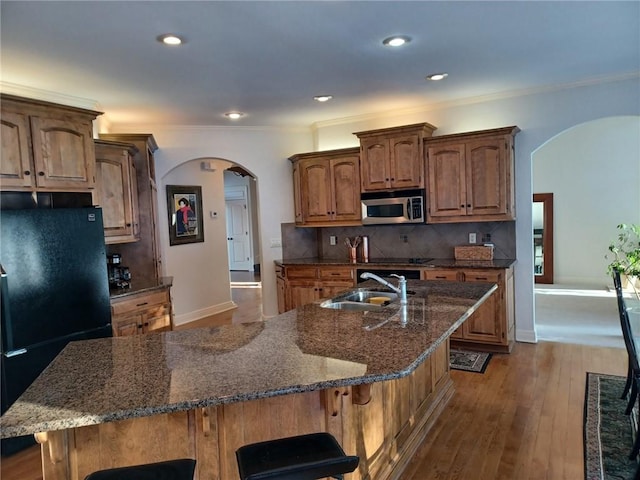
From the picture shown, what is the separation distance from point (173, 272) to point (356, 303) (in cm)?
385

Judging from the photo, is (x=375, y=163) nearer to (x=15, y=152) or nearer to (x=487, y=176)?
(x=487, y=176)

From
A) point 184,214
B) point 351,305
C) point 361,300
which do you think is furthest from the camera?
point 184,214

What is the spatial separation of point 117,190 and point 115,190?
2 cm

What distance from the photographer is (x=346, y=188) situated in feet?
17.6

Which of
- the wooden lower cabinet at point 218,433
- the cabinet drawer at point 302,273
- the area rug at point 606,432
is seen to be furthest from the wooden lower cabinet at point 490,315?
the wooden lower cabinet at point 218,433

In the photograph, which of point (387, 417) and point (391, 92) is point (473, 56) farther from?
point (387, 417)

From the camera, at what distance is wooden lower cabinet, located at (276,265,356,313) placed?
205 inches

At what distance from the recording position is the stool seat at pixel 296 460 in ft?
4.74

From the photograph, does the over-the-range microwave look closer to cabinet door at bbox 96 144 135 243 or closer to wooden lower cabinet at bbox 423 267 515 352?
wooden lower cabinet at bbox 423 267 515 352

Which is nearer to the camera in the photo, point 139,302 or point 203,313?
point 139,302

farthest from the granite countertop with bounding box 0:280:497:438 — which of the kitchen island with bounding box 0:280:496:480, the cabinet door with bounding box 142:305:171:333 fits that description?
the cabinet door with bounding box 142:305:171:333

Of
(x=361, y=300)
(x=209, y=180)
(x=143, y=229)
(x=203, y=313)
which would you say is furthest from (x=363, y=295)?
(x=209, y=180)

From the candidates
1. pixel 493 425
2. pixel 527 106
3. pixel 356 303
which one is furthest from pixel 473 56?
pixel 493 425

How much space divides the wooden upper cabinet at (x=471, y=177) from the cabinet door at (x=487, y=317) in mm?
626
